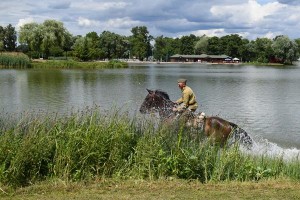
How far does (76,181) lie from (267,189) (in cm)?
350

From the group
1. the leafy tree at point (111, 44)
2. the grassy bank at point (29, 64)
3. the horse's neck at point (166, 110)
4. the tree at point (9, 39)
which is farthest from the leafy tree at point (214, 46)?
the horse's neck at point (166, 110)

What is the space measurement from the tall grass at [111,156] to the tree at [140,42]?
173 m

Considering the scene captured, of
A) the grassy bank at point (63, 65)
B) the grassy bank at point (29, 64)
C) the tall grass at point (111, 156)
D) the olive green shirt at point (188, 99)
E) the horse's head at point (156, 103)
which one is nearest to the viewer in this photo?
the tall grass at point (111, 156)

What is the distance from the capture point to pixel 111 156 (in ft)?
27.3

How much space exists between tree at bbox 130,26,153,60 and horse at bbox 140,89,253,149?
168122 mm

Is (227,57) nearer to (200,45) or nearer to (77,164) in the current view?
(200,45)

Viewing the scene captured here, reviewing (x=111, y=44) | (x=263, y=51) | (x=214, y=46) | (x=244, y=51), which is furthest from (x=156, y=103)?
(x=214, y=46)

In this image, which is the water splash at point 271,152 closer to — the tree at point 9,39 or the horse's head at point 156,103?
the horse's head at point 156,103

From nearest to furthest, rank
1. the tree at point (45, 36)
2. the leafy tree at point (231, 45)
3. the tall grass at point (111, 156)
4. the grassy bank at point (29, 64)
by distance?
the tall grass at point (111, 156) → the grassy bank at point (29, 64) → the tree at point (45, 36) → the leafy tree at point (231, 45)

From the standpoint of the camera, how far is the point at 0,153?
768 centimetres

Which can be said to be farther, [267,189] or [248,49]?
[248,49]

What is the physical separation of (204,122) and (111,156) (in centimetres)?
472

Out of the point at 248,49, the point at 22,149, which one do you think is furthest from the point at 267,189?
the point at 248,49

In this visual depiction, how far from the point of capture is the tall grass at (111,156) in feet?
25.6
